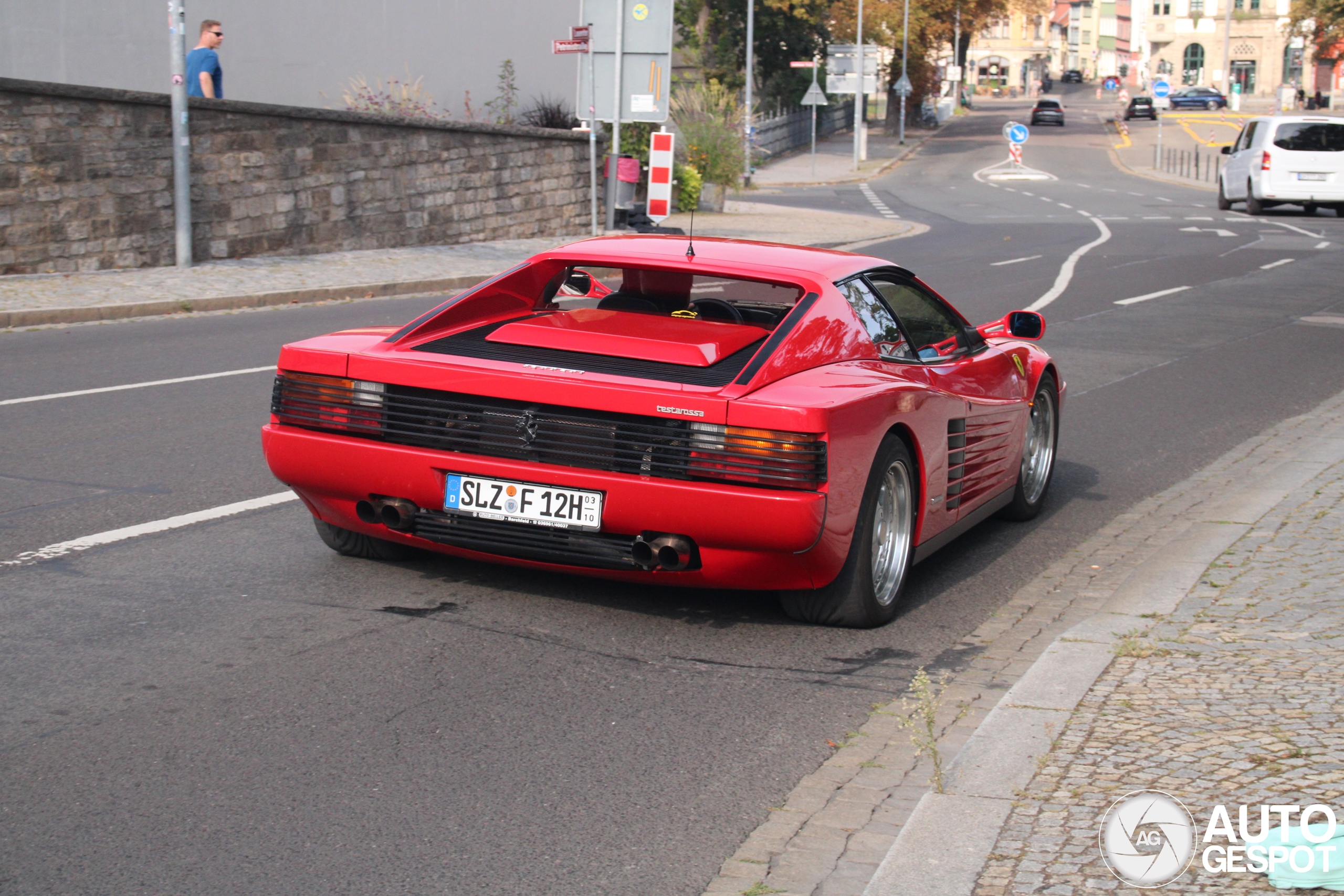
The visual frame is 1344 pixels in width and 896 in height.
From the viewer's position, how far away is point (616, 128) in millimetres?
24438

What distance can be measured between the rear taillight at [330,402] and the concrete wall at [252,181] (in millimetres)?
11718

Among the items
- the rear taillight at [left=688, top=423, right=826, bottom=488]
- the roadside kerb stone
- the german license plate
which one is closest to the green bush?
the roadside kerb stone

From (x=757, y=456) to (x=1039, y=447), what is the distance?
3.13 m

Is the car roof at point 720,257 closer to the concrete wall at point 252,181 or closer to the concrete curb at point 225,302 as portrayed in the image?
the concrete curb at point 225,302

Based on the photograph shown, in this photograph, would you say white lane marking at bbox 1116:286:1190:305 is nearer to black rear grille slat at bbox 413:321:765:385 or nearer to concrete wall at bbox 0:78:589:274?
concrete wall at bbox 0:78:589:274

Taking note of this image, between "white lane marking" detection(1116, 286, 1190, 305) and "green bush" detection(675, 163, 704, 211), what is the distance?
37.9ft

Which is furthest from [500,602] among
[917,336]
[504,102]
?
[504,102]

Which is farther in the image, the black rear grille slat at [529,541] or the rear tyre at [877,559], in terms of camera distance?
the rear tyre at [877,559]

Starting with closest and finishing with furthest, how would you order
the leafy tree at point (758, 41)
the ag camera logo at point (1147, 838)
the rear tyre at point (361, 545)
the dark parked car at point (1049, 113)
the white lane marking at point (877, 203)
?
the ag camera logo at point (1147, 838)
the rear tyre at point (361, 545)
the white lane marking at point (877, 203)
the leafy tree at point (758, 41)
the dark parked car at point (1049, 113)

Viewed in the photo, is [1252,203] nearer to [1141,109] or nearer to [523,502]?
[523,502]

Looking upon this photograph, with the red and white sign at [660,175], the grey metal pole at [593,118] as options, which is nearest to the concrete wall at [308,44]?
the grey metal pole at [593,118]

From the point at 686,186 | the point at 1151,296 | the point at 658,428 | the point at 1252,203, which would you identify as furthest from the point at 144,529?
the point at 1252,203

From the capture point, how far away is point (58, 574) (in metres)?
5.45

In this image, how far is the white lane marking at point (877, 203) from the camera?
120 ft
